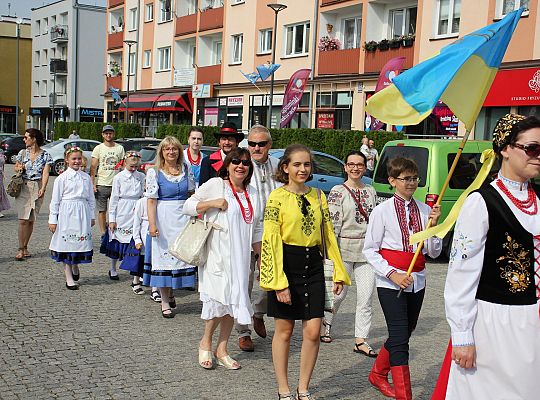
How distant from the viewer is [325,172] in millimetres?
16781

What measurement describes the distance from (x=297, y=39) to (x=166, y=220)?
25581 millimetres

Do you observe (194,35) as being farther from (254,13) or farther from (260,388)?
(260,388)

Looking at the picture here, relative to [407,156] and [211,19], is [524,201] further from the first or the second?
[211,19]

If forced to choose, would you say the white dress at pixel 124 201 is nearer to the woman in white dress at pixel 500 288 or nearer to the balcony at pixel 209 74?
the woman in white dress at pixel 500 288

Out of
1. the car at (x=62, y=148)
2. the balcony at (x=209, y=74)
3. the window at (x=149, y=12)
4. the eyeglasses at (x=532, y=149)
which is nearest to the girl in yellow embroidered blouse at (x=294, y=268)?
the eyeglasses at (x=532, y=149)

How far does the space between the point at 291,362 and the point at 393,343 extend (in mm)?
1476

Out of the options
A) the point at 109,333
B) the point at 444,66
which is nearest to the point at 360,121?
the point at 109,333

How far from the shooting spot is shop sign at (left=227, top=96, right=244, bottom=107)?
36125 millimetres

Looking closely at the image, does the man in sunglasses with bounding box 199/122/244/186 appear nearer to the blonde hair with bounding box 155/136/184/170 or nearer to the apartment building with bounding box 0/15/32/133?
the blonde hair with bounding box 155/136/184/170

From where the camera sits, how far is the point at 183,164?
7.94 metres

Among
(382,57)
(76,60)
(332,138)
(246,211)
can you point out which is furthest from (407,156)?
(76,60)

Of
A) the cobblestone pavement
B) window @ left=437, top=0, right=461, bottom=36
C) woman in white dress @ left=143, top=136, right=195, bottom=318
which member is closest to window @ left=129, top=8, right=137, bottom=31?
window @ left=437, top=0, right=461, bottom=36

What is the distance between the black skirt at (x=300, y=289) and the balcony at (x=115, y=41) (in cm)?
4913

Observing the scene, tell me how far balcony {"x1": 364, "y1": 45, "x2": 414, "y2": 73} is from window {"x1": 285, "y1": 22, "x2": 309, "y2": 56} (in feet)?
15.7
